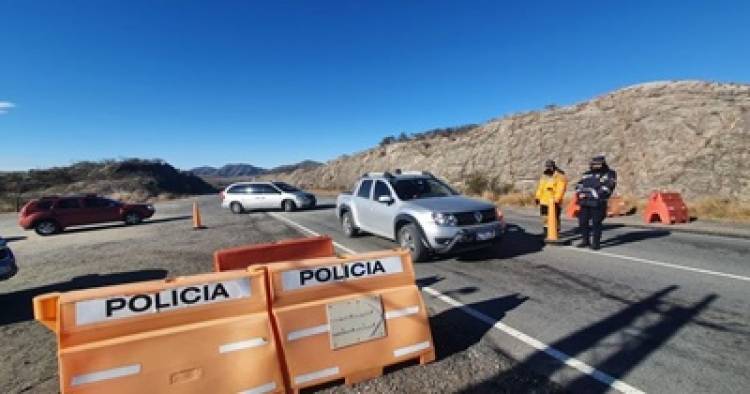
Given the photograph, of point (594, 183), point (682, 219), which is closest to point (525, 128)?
point (682, 219)

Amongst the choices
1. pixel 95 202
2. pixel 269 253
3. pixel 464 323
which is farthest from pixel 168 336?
pixel 95 202

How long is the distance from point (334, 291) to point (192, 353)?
123 centimetres

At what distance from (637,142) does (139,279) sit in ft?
88.1

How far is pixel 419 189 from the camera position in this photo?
9531 millimetres

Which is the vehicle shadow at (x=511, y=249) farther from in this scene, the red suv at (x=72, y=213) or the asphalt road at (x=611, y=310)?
the red suv at (x=72, y=213)

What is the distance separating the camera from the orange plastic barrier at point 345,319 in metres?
3.57

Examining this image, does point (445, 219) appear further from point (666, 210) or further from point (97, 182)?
point (97, 182)

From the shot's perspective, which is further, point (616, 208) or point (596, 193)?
point (616, 208)

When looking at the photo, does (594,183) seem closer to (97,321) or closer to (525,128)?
(97,321)

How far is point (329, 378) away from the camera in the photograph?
11.7 feet

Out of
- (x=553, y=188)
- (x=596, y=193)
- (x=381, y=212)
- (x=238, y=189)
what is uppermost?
(x=238, y=189)

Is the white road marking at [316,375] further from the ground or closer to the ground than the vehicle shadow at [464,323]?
further from the ground

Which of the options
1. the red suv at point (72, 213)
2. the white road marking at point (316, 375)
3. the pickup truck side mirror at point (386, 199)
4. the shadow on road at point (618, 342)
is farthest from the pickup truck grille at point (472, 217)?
the red suv at point (72, 213)

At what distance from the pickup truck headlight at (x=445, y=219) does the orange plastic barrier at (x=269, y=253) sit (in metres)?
2.52
